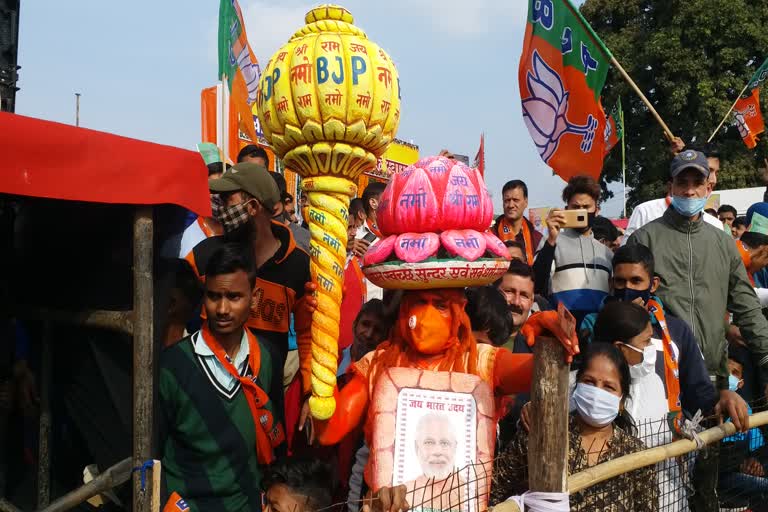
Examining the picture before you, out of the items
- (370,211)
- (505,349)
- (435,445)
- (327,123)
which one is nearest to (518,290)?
(505,349)

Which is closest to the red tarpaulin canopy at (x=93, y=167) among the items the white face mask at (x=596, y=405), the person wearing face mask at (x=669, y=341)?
the white face mask at (x=596, y=405)

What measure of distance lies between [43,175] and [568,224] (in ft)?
8.95

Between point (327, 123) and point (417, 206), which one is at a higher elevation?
point (327, 123)

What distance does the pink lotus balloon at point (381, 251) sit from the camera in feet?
9.02

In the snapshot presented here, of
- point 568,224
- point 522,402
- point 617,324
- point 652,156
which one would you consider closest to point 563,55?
point 568,224

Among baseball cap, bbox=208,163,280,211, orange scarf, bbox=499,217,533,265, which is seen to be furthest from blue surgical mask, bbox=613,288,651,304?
orange scarf, bbox=499,217,533,265

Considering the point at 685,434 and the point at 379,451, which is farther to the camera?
the point at 685,434

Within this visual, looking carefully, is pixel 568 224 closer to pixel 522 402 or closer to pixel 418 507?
pixel 522 402

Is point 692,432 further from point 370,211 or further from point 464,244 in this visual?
point 370,211

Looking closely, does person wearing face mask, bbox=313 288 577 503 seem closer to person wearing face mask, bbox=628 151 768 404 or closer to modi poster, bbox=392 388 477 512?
modi poster, bbox=392 388 477 512

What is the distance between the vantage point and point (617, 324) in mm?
3480

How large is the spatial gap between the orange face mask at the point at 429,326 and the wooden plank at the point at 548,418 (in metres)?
0.50

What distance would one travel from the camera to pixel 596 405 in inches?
121

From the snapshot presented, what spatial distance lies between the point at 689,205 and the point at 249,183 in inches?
104
